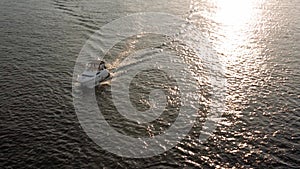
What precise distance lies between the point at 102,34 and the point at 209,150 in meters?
50.4

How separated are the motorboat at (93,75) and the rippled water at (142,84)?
1.65 meters

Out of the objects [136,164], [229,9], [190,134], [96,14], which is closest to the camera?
[136,164]

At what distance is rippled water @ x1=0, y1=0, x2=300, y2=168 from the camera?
43625 millimetres

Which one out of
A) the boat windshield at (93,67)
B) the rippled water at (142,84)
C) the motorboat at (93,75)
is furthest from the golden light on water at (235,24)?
the boat windshield at (93,67)

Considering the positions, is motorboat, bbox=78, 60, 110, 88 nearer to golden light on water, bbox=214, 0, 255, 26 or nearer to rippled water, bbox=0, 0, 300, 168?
rippled water, bbox=0, 0, 300, 168

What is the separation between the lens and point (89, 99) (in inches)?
2224

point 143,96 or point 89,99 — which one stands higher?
point 143,96

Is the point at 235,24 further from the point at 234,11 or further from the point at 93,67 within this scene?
the point at 93,67

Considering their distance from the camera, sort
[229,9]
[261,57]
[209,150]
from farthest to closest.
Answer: [229,9], [261,57], [209,150]

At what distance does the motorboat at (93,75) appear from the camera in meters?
59.9

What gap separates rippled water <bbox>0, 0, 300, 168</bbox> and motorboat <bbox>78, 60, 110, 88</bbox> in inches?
65.0

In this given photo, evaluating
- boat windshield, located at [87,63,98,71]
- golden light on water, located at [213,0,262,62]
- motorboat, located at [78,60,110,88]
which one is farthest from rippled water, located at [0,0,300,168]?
boat windshield, located at [87,63,98,71]

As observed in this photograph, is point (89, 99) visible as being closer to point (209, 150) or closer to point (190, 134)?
point (190, 134)

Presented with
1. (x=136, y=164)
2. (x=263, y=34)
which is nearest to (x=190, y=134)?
(x=136, y=164)
